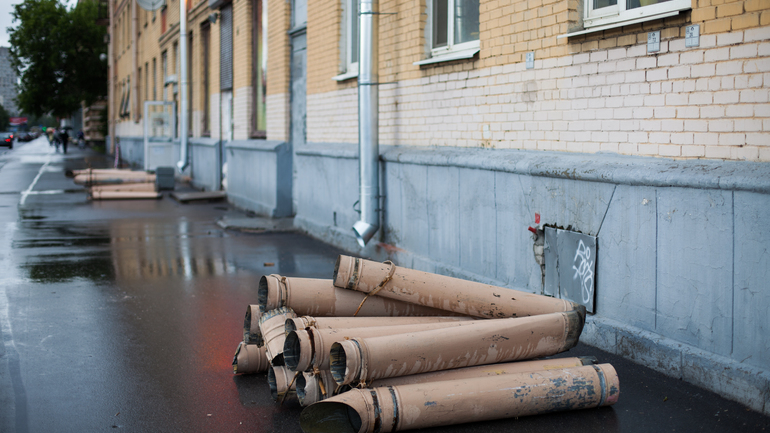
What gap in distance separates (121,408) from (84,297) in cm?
321

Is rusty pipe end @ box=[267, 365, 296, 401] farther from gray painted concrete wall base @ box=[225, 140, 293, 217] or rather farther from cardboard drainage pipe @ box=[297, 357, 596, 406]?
gray painted concrete wall base @ box=[225, 140, 293, 217]

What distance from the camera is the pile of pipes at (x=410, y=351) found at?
3.60 meters

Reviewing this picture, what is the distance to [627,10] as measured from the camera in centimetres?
Result: 524

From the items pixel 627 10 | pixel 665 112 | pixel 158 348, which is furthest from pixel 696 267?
pixel 158 348

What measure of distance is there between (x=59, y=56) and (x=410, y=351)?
58.8 m

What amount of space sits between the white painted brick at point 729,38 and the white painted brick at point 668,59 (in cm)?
33

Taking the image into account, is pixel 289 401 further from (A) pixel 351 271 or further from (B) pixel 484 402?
(B) pixel 484 402

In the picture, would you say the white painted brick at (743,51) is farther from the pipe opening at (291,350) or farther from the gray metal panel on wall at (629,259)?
the pipe opening at (291,350)

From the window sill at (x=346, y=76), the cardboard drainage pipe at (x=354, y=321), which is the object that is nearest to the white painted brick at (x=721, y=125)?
the cardboard drainage pipe at (x=354, y=321)

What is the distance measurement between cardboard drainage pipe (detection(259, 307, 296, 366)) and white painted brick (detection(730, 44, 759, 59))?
301cm

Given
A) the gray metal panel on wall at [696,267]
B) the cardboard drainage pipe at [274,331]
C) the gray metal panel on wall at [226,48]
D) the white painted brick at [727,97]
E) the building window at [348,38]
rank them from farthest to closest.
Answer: the gray metal panel on wall at [226,48] < the building window at [348,38] < the white painted brick at [727,97] < the gray metal panel on wall at [696,267] < the cardboard drainage pipe at [274,331]

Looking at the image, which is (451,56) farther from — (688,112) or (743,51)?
(743,51)

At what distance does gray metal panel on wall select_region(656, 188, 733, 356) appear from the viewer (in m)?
4.17

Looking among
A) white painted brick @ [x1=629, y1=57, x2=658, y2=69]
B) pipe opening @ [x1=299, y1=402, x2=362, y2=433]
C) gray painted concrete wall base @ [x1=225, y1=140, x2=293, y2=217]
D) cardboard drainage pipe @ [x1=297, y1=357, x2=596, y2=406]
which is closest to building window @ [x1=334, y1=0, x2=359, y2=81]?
gray painted concrete wall base @ [x1=225, y1=140, x2=293, y2=217]
